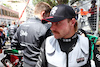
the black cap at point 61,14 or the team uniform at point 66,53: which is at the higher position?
the black cap at point 61,14

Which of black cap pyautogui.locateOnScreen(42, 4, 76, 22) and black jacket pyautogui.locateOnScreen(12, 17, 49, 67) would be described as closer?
black cap pyautogui.locateOnScreen(42, 4, 76, 22)

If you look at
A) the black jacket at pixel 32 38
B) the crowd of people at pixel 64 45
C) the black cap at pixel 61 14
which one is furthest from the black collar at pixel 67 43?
the black jacket at pixel 32 38

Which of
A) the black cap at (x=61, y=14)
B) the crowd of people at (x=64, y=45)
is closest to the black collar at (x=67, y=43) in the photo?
the crowd of people at (x=64, y=45)

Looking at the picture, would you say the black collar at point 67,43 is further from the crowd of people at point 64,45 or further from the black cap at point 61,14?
the black cap at point 61,14

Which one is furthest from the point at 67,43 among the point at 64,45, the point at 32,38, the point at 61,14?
the point at 32,38

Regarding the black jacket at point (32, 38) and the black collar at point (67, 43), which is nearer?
the black collar at point (67, 43)

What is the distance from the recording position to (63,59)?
125 centimetres

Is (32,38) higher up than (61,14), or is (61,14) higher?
(61,14)

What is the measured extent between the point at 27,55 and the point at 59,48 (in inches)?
42.6

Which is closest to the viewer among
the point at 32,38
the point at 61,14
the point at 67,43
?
the point at 61,14

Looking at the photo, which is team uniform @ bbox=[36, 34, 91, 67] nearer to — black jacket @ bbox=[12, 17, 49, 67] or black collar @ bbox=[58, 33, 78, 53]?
black collar @ bbox=[58, 33, 78, 53]

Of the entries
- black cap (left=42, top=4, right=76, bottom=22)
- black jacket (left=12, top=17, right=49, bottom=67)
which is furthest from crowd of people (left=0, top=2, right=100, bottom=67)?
black jacket (left=12, top=17, right=49, bottom=67)

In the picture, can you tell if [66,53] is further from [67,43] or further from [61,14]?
[61,14]

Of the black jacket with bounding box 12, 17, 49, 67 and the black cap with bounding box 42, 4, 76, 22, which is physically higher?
the black cap with bounding box 42, 4, 76, 22
